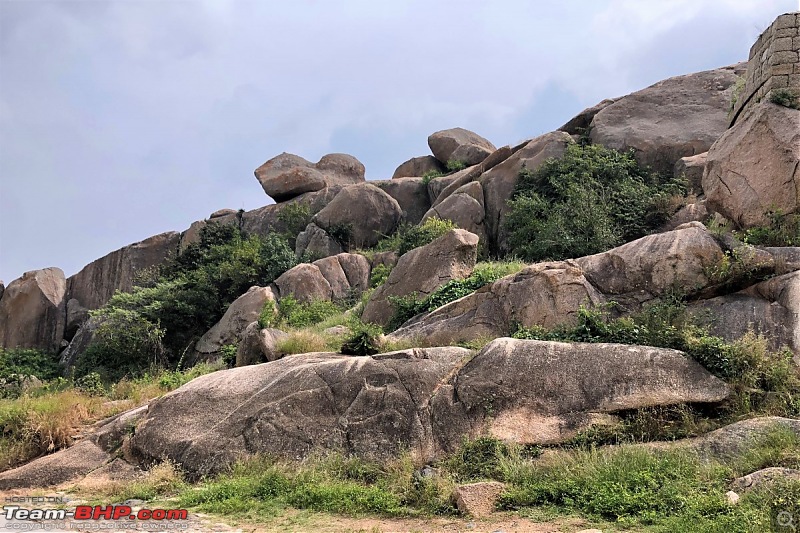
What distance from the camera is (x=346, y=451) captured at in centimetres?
1023

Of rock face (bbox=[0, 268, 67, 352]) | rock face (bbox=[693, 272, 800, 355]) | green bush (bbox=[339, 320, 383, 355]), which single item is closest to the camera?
rock face (bbox=[693, 272, 800, 355])

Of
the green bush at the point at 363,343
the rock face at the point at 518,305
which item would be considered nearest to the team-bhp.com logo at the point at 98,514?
the green bush at the point at 363,343

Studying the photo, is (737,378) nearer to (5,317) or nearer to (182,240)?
(182,240)

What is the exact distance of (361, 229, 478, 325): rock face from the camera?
16859mm

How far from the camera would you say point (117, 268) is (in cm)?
3022

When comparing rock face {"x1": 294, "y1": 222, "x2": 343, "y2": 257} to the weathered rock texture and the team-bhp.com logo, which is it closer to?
the weathered rock texture

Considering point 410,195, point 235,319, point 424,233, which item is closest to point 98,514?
point 235,319

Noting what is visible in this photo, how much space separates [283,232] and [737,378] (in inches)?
832

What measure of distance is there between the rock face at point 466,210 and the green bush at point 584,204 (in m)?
1.15

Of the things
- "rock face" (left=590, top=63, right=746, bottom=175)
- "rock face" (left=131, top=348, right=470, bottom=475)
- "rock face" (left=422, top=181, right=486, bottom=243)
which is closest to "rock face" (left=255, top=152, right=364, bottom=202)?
"rock face" (left=422, top=181, right=486, bottom=243)

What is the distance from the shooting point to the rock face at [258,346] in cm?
1450

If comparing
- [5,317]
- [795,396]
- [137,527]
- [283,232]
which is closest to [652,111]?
[283,232]

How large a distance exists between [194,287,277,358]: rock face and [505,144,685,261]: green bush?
26.5 feet

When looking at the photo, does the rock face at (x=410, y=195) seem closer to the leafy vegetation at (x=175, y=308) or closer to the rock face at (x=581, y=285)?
the leafy vegetation at (x=175, y=308)
